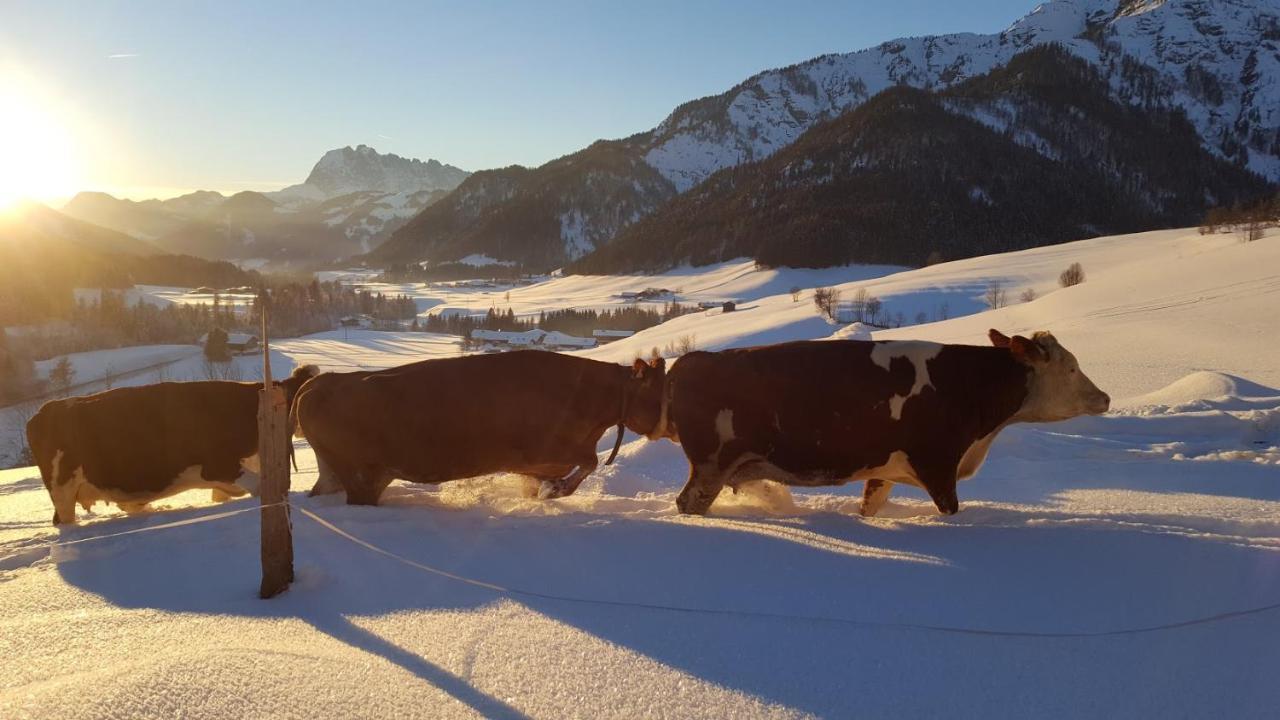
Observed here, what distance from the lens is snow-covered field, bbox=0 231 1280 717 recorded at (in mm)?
3631

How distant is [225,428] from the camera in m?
8.04

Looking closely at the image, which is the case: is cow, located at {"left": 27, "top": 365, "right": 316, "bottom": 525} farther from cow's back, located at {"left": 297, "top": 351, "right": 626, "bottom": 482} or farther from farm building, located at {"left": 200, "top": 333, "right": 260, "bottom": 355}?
farm building, located at {"left": 200, "top": 333, "right": 260, "bottom": 355}

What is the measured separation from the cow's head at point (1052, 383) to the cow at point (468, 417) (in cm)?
345

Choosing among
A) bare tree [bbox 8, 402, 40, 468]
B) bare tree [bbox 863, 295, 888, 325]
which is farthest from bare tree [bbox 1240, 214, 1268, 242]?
bare tree [bbox 8, 402, 40, 468]

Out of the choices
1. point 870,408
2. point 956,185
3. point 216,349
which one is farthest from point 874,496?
point 956,185

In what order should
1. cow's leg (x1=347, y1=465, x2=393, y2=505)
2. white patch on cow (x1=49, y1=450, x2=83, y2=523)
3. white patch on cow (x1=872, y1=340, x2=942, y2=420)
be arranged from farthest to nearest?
1. white patch on cow (x1=49, y1=450, x2=83, y2=523)
2. cow's leg (x1=347, y1=465, x2=393, y2=505)
3. white patch on cow (x1=872, y1=340, x2=942, y2=420)

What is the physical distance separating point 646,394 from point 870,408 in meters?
2.21

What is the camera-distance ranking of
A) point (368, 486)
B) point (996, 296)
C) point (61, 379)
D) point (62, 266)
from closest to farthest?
point (368, 486) → point (61, 379) → point (996, 296) → point (62, 266)

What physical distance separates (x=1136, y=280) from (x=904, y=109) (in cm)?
15695

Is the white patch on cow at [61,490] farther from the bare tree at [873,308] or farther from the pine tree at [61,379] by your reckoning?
the bare tree at [873,308]

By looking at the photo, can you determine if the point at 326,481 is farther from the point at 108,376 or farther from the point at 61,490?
the point at 108,376

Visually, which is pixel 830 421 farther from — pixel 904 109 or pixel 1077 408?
pixel 904 109

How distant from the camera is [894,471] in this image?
21.3ft

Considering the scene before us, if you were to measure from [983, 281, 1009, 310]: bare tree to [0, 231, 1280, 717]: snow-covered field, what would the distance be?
236 ft
